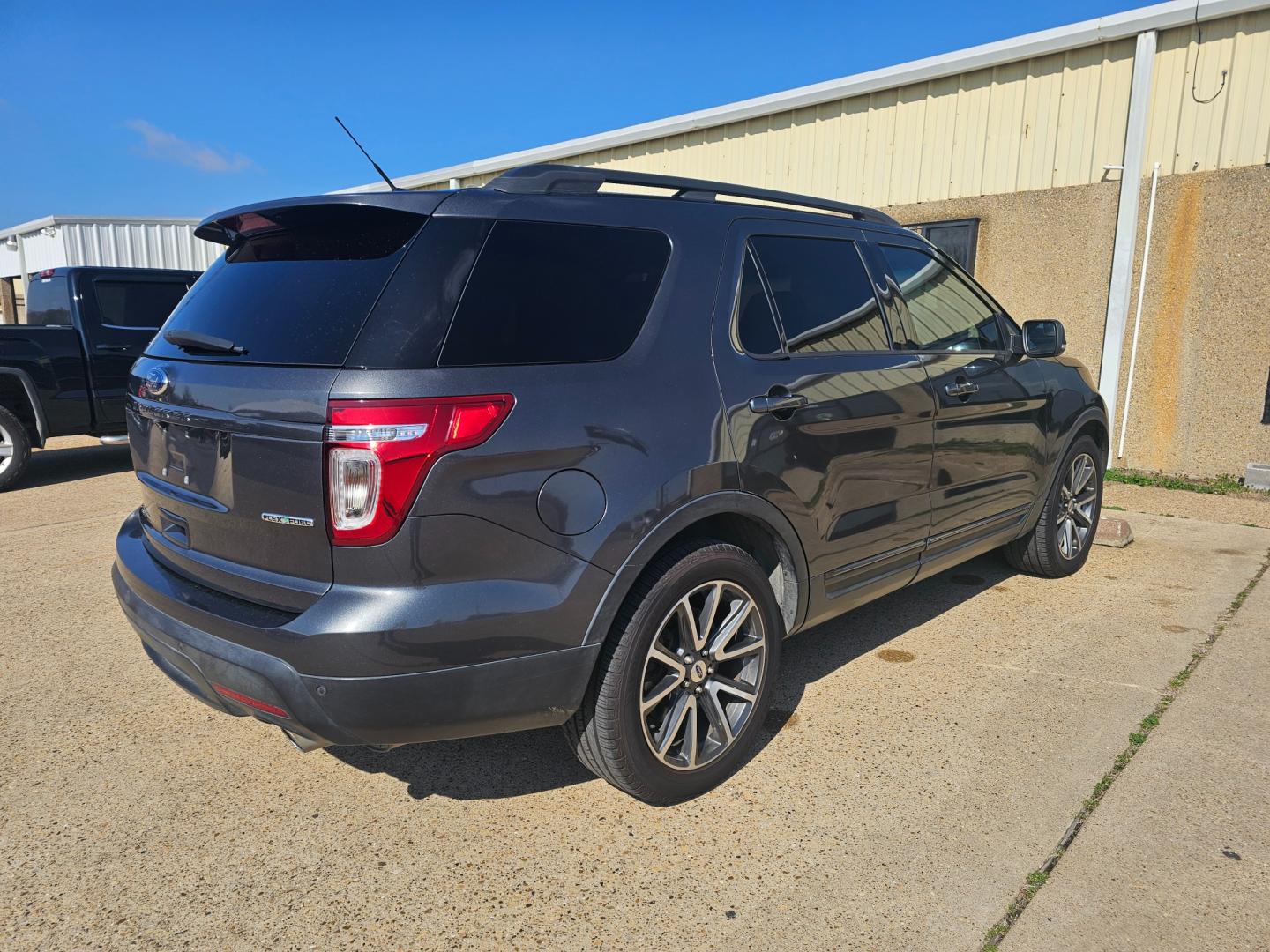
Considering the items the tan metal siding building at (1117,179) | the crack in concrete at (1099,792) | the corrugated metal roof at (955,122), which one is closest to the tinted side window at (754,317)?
the crack in concrete at (1099,792)

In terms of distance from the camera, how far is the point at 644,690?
263cm

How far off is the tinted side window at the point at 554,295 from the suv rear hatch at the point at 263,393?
241 mm

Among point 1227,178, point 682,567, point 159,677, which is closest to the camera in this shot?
point 682,567

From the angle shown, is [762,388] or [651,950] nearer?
[651,950]

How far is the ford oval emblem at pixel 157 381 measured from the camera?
8.57 feet

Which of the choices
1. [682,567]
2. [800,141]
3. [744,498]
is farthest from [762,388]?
[800,141]

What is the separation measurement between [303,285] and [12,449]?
22.4 ft

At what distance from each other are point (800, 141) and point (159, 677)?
27.3 feet

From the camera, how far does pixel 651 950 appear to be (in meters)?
2.13

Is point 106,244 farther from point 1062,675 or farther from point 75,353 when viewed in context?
point 1062,675

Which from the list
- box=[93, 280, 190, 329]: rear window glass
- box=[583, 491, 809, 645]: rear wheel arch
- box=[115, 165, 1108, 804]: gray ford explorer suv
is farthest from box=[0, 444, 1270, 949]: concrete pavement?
box=[93, 280, 190, 329]: rear window glass

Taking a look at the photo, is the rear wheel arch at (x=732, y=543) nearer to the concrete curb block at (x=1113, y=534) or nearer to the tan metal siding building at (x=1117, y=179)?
the concrete curb block at (x=1113, y=534)

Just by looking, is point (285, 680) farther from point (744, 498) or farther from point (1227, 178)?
point (1227, 178)

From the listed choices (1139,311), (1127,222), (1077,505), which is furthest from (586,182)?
(1139,311)
